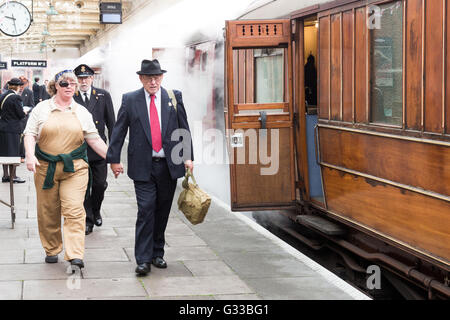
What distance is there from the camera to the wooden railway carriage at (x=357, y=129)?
4953mm

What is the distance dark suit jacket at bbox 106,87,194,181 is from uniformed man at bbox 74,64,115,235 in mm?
1583

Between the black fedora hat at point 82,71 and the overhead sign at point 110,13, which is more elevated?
the overhead sign at point 110,13

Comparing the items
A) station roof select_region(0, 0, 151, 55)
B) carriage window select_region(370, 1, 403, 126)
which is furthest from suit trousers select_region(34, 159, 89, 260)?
station roof select_region(0, 0, 151, 55)

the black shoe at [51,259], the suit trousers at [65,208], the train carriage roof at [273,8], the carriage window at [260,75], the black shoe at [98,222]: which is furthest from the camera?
the black shoe at [98,222]

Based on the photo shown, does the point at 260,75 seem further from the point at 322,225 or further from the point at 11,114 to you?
the point at 11,114

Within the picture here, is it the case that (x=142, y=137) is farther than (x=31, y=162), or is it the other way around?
(x=142, y=137)

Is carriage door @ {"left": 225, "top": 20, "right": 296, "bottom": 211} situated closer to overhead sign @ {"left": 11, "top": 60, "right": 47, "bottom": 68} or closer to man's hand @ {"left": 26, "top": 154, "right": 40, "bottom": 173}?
man's hand @ {"left": 26, "top": 154, "right": 40, "bottom": 173}

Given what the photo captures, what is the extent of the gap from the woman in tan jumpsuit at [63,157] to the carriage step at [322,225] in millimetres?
2283

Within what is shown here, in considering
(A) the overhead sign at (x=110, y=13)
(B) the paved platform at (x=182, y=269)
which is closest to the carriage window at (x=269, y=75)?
(B) the paved platform at (x=182, y=269)

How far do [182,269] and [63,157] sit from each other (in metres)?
1.36

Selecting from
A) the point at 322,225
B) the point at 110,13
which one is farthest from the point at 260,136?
the point at 110,13

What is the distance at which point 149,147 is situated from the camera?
572cm

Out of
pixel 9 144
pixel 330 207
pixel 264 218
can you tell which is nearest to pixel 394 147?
pixel 330 207

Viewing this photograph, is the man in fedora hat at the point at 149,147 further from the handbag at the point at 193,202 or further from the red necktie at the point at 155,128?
the handbag at the point at 193,202
